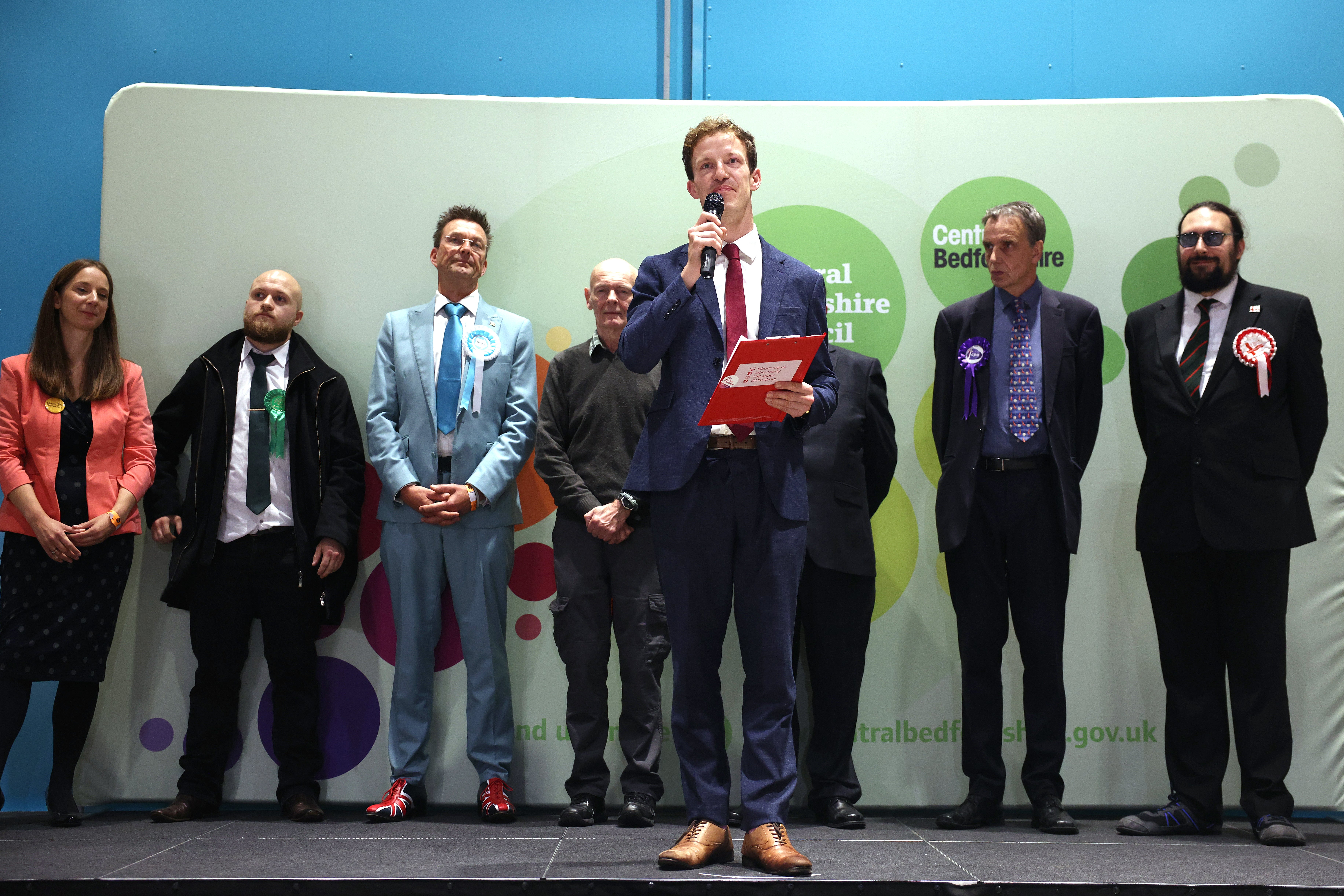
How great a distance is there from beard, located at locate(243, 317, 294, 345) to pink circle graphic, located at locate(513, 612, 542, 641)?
1.40 meters

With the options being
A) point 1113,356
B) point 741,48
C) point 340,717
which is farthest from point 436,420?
point 1113,356

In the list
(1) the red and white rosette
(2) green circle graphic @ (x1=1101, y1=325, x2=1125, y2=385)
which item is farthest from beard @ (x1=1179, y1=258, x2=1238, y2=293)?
(2) green circle graphic @ (x1=1101, y1=325, x2=1125, y2=385)

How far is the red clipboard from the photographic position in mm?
2158

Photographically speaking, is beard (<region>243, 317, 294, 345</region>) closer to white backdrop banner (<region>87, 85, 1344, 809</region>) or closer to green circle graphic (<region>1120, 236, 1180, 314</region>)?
white backdrop banner (<region>87, 85, 1344, 809</region>)

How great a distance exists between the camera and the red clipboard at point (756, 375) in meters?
2.16

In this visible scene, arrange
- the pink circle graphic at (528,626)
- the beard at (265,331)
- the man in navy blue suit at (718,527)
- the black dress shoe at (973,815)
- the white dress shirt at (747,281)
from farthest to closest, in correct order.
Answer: the pink circle graphic at (528,626), the beard at (265,331), the black dress shoe at (973,815), the white dress shirt at (747,281), the man in navy blue suit at (718,527)

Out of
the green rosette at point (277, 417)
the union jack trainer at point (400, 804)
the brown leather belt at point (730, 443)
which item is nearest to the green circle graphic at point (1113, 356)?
the brown leather belt at point (730, 443)

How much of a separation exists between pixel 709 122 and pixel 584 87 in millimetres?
2060

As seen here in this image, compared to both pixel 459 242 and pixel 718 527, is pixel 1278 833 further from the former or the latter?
pixel 459 242

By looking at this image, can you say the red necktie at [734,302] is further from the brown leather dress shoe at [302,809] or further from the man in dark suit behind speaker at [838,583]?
the brown leather dress shoe at [302,809]

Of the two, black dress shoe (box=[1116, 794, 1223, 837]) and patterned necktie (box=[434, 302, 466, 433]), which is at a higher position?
patterned necktie (box=[434, 302, 466, 433])

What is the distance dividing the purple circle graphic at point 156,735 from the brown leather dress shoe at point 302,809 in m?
0.59

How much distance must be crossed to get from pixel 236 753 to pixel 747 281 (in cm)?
269

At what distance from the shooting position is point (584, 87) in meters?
4.35
